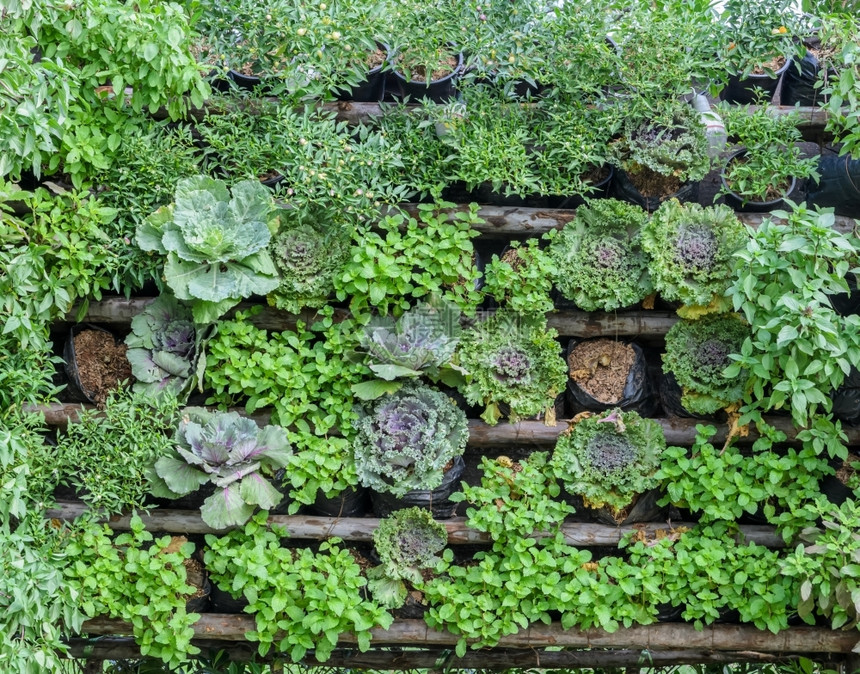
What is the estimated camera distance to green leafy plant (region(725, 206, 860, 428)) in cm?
338

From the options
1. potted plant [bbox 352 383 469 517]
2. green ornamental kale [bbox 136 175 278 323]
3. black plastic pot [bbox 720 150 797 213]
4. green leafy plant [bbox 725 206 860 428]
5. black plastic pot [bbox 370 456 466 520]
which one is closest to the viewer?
green leafy plant [bbox 725 206 860 428]

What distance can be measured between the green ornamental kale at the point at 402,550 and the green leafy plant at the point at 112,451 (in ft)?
3.11

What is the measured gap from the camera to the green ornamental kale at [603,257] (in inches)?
147

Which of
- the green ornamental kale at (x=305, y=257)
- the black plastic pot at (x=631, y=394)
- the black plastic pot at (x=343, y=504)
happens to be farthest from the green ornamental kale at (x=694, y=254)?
the black plastic pot at (x=343, y=504)

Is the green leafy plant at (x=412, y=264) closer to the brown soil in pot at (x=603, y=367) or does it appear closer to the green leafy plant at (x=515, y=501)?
the brown soil in pot at (x=603, y=367)

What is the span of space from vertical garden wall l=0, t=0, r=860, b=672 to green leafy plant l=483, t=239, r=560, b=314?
0.01 metres

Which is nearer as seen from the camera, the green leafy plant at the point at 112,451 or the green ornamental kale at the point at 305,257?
the green leafy plant at the point at 112,451

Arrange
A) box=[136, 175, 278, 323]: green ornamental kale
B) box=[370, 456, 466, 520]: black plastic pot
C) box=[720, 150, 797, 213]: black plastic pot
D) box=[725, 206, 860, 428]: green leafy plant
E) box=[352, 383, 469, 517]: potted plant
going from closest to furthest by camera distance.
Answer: box=[725, 206, 860, 428]: green leafy plant, box=[136, 175, 278, 323]: green ornamental kale, box=[352, 383, 469, 517]: potted plant, box=[370, 456, 466, 520]: black plastic pot, box=[720, 150, 797, 213]: black plastic pot

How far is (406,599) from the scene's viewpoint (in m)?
3.82

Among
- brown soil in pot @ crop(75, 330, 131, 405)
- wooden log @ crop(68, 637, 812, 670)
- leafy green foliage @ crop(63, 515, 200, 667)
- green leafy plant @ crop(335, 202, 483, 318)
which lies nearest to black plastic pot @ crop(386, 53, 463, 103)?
green leafy plant @ crop(335, 202, 483, 318)

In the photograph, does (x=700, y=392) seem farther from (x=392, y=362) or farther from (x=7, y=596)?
(x=7, y=596)

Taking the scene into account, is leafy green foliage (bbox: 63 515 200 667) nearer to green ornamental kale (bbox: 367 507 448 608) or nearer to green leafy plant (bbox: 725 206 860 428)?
green ornamental kale (bbox: 367 507 448 608)

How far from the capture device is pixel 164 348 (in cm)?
374

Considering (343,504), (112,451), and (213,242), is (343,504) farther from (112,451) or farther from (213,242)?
(213,242)
